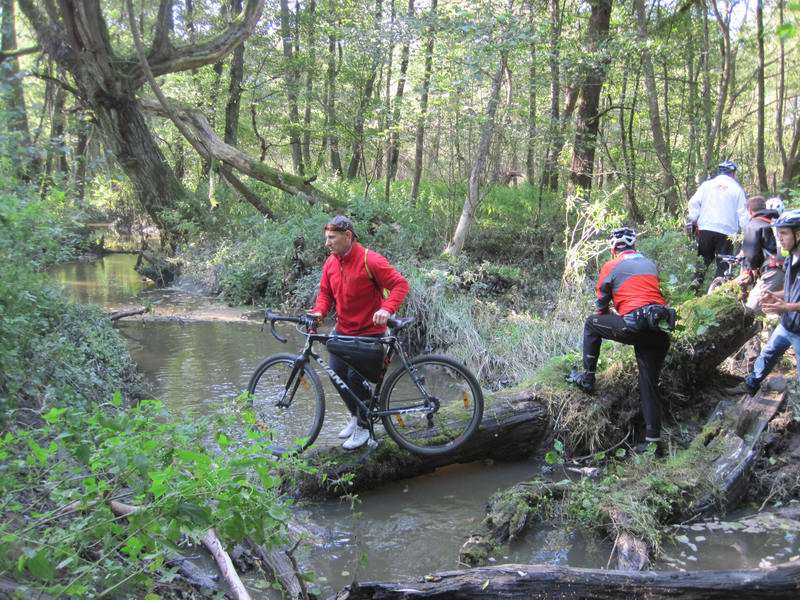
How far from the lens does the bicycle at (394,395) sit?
18.1 feet

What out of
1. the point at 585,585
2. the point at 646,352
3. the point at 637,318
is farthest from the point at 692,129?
the point at 585,585

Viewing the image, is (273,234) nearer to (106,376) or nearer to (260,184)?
(260,184)

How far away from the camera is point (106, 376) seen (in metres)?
6.77

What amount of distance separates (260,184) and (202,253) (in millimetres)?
2522

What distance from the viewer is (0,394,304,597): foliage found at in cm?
247

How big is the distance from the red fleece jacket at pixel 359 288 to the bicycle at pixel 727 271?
453 centimetres

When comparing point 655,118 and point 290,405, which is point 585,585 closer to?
point 290,405

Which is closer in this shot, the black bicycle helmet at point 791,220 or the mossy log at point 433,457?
the mossy log at point 433,457

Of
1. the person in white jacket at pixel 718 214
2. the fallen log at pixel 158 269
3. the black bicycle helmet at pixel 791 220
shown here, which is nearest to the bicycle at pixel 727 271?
the person in white jacket at pixel 718 214

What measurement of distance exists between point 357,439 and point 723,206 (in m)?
6.40

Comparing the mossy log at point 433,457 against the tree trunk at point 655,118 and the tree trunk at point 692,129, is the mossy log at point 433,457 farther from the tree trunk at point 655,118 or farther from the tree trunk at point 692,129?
the tree trunk at point 692,129

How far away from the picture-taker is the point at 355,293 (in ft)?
18.0

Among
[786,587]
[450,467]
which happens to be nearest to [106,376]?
[450,467]

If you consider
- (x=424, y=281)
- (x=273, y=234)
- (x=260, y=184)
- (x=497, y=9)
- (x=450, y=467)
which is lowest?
(x=450, y=467)
